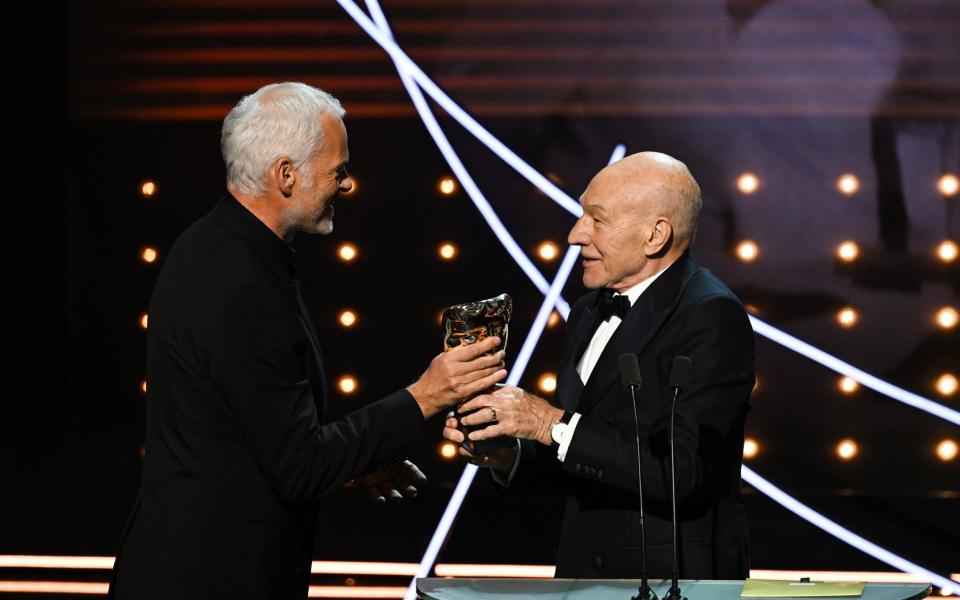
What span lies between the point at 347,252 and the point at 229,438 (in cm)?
241

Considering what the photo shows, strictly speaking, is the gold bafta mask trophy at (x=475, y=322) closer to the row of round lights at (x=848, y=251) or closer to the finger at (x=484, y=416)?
the finger at (x=484, y=416)

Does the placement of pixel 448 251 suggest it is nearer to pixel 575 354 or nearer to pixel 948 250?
pixel 575 354

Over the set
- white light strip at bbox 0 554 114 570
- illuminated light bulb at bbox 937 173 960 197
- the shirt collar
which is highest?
illuminated light bulb at bbox 937 173 960 197

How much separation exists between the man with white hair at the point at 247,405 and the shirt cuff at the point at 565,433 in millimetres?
222

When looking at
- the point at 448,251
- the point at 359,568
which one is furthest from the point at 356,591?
the point at 448,251

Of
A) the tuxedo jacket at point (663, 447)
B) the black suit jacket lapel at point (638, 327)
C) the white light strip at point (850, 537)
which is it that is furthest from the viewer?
the white light strip at point (850, 537)

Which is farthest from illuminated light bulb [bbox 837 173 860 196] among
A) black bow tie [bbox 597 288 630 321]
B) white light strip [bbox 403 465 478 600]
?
black bow tie [bbox 597 288 630 321]

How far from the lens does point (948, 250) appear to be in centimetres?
454

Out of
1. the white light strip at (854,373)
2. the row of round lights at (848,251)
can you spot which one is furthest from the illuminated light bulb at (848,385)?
the row of round lights at (848,251)

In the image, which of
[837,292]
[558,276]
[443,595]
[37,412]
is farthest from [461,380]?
[37,412]

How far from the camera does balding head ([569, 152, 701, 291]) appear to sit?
288cm

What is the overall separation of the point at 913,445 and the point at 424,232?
208cm

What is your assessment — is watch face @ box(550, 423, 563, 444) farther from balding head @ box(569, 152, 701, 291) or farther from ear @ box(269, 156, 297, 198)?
ear @ box(269, 156, 297, 198)

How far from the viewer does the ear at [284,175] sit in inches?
99.7
